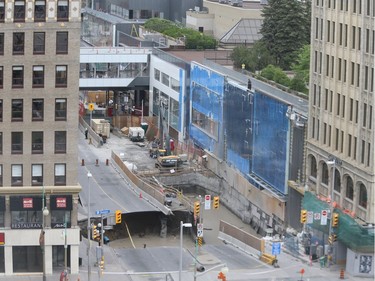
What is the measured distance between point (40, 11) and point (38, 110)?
7231mm

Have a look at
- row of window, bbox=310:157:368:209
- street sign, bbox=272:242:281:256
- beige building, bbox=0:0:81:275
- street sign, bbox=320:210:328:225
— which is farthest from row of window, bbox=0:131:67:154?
row of window, bbox=310:157:368:209

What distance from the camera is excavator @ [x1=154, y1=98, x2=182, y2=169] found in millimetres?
147875

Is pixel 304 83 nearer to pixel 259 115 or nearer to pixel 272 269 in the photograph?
pixel 259 115

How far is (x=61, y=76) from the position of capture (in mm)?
102562

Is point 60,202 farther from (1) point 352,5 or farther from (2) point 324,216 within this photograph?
(1) point 352,5

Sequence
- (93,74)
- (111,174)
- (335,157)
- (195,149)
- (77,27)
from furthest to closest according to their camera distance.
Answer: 1. (93,74)
2. (195,149)
3. (111,174)
4. (335,157)
5. (77,27)

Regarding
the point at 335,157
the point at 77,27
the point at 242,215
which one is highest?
the point at 77,27

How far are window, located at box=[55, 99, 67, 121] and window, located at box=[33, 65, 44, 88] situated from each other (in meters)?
1.73

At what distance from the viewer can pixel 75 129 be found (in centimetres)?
10331

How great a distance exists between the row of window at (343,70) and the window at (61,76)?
23.0m

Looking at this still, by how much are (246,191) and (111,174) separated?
15.8m

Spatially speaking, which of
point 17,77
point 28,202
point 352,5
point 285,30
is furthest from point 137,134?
point 17,77

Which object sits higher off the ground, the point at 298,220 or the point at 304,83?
the point at 304,83

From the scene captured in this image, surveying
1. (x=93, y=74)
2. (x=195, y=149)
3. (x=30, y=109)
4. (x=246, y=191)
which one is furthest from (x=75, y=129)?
(x=93, y=74)
